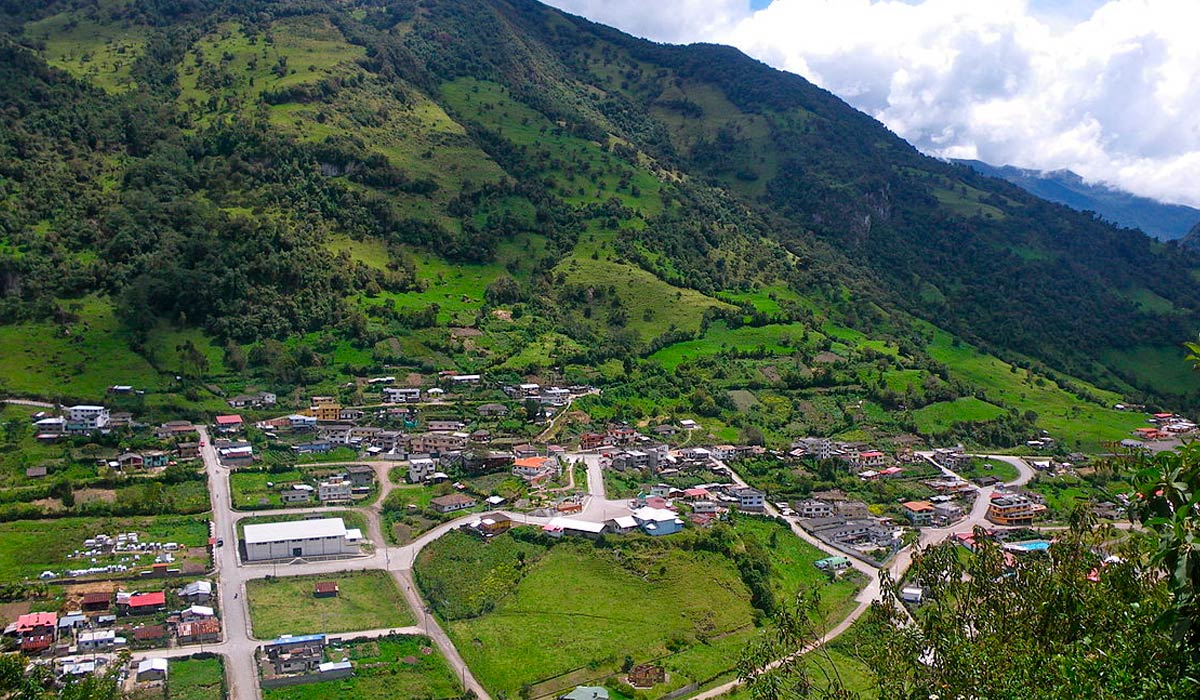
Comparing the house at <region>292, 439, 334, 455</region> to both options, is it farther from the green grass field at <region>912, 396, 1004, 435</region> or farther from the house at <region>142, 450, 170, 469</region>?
the green grass field at <region>912, 396, 1004, 435</region>

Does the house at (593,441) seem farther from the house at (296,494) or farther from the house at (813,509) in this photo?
the house at (296,494)

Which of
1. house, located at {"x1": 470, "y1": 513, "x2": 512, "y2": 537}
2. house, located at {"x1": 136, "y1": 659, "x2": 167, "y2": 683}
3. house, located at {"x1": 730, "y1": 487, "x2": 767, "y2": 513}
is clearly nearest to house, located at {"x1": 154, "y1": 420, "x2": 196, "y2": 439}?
house, located at {"x1": 470, "y1": 513, "x2": 512, "y2": 537}

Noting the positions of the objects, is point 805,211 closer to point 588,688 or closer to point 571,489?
point 571,489

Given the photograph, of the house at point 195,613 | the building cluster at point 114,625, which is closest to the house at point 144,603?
the building cluster at point 114,625

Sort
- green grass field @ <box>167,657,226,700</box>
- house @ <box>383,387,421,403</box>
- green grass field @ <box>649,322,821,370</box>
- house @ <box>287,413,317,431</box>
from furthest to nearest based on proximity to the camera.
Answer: green grass field @ <box>649,322,821,370</box>, house @ <box>383,387,421,403</box>, house @ <box>287,413,317,431</box>, green grass field @ <box>167,657,226,700</box>

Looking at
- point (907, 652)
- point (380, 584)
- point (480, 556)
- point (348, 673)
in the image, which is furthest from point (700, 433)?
point (907, 652)

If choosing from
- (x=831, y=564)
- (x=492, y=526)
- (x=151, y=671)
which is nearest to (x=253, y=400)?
(x=492, y=526)
